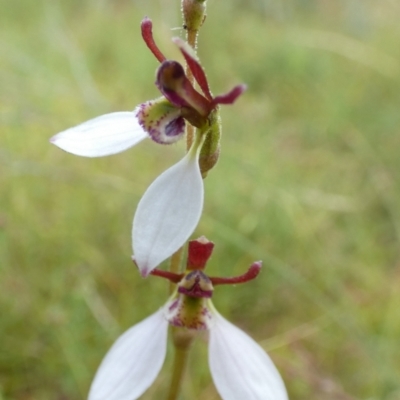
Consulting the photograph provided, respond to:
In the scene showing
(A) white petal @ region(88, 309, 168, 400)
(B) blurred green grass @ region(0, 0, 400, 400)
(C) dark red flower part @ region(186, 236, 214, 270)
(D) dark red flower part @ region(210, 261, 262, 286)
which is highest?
(B) blurred green grass @ region(0, 0, 400, 400)

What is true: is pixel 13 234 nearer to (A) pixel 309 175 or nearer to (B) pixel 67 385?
(B) pixel 67 385

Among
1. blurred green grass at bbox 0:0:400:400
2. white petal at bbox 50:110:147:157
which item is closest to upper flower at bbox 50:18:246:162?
white petal at bbox 50:110:147:157

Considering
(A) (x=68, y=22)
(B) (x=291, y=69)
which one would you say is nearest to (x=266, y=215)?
(B) (x=291, y=69)

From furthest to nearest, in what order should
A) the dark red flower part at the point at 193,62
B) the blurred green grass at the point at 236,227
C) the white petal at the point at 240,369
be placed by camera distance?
1. the blurred green grass at the point at 236,227
2. the white petal at the point at 240,369
3. the dark red flower part at the point at 193,62

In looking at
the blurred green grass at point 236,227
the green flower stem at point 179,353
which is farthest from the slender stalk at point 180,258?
the blurred green grass at point 236,227

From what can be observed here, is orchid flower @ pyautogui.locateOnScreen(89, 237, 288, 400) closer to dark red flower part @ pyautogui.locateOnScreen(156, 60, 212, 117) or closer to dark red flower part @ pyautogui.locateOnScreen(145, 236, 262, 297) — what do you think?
dark red flower part @ pyautogui.locateOnScreen(145, 236, 262, 297)

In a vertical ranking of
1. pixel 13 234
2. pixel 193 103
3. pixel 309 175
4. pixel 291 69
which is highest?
pixel 291 69

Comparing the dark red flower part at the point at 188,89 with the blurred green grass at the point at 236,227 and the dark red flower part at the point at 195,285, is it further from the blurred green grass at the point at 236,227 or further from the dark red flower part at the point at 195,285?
the blurred green grass at the point at 236,227
